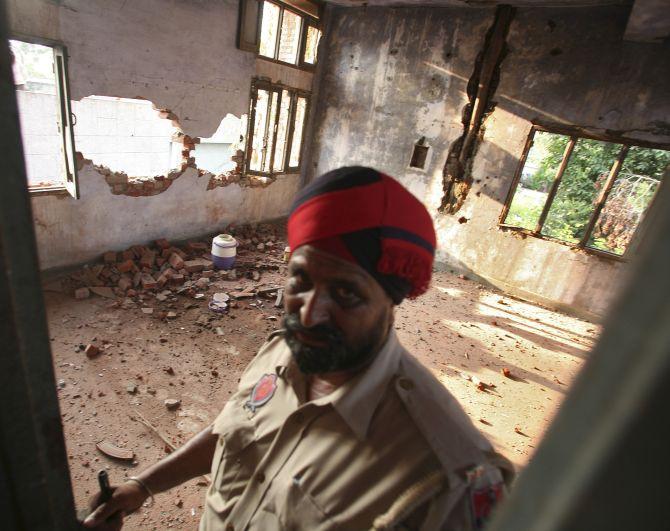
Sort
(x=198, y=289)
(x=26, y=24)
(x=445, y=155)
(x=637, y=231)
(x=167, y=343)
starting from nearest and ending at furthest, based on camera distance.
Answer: (x=26, y=24) → (x=167, y=343) → (x=198, y=289) → (x=637, y=231) → (x=445, y=155)

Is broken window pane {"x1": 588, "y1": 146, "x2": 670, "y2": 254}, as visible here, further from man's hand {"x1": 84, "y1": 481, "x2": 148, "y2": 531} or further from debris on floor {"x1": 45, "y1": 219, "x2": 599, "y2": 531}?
man's hand {"x1": 84, "y1": 481, "x2": 148, "y2": 531}

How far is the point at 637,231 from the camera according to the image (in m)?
5.55

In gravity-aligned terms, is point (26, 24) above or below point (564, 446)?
above

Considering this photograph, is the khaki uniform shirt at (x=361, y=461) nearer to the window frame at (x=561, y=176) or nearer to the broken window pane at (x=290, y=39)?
the window frame at (x=561, y=176)

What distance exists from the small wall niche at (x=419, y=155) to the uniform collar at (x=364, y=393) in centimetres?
637

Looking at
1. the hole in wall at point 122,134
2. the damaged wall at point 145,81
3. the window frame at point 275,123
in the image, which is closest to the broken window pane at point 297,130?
the window frame at point 275,123

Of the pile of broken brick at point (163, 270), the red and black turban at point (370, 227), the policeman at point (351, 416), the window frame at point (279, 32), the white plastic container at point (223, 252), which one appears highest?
the window frame at point (279, 32)

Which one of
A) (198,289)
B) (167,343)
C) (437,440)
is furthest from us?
(198,289)

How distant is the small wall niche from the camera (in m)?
6.90

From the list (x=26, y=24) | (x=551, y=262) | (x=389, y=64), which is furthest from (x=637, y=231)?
(x=26, y=24)

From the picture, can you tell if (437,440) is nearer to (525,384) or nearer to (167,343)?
(167,343)

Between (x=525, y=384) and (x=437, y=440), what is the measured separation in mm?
3917

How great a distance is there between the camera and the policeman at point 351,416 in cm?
95

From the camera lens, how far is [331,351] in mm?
1144
